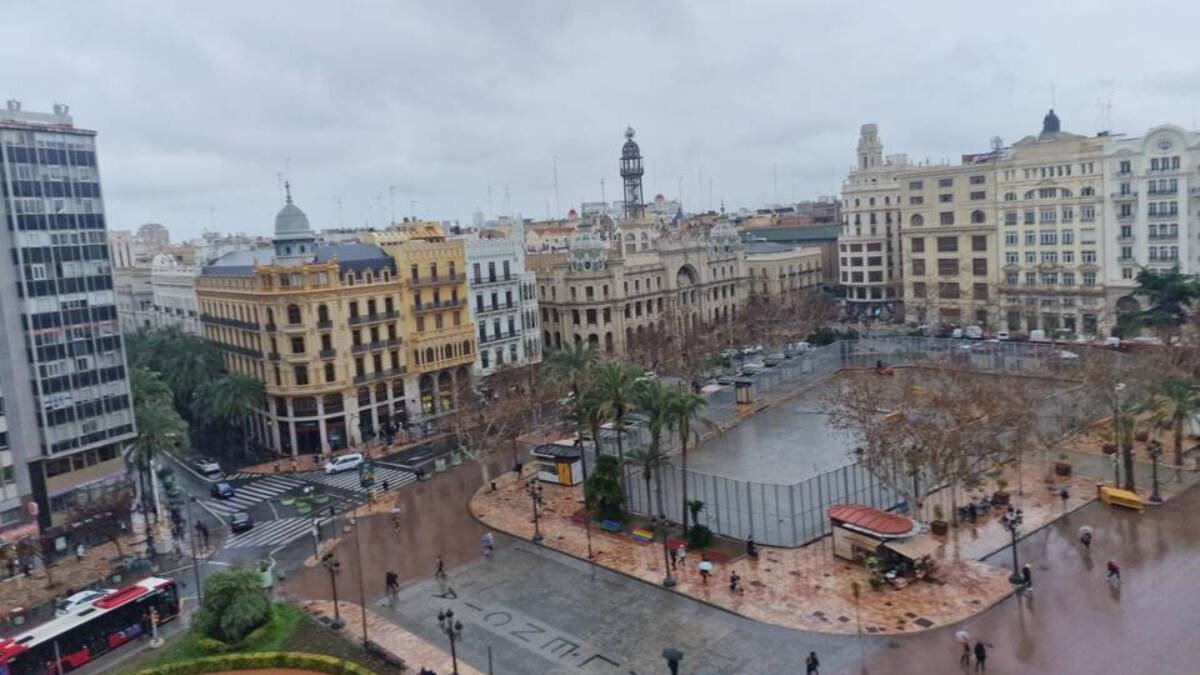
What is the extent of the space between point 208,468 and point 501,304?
31832mm

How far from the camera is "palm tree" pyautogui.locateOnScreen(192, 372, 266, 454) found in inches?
2960

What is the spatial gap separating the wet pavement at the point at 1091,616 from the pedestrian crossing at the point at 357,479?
38.9m

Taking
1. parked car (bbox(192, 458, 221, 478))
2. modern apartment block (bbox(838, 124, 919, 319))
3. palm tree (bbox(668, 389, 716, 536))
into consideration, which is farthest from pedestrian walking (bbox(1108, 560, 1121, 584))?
modern apartment block (bbox(838, 124, 919, 319))

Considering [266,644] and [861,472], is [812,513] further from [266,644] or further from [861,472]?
[266,644]

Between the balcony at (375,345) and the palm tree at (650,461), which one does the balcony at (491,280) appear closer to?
the balcony at (375,345)

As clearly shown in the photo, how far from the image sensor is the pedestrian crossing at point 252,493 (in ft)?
205

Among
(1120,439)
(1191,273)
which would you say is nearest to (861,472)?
(1120,439)

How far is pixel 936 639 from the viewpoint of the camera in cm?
3538

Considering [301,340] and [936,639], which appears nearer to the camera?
[936,639]

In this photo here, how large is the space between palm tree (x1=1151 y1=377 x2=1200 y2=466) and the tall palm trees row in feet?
82.4

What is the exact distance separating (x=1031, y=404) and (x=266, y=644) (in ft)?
154

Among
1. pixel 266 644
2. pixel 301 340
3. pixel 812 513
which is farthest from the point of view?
pixel 301 340

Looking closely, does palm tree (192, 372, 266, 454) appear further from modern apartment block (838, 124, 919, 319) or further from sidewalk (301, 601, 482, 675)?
modern apartment block (838, 124, 919, 319)

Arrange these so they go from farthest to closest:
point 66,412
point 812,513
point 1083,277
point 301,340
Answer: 1. point 1083,277
2. point 301,340
3. point 66,412
4. point 812,513
